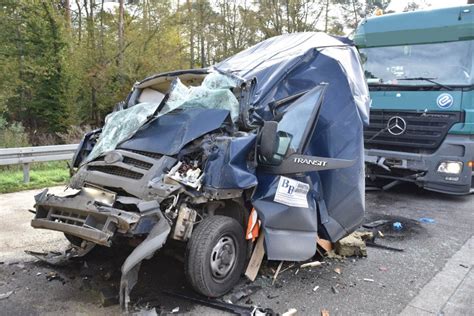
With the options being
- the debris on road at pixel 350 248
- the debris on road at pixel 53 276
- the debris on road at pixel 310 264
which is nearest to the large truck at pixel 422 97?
the debris on road at pixel 350 248

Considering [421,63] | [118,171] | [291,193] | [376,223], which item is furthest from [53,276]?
[421,63]

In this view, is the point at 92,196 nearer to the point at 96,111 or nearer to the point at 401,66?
the point at 401,66

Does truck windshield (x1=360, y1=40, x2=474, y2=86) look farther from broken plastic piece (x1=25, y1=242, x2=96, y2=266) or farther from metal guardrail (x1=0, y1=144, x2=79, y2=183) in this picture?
metal guardrail (x1=0, y1=144, x2=79, y2=183)

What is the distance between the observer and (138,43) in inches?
776

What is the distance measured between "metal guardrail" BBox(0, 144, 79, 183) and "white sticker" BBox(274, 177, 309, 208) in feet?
17.2

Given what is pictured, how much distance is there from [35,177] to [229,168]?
5.52m

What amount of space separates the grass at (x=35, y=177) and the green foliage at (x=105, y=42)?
6.15 meters

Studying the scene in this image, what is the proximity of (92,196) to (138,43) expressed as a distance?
1794cm

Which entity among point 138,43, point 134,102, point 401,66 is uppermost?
point 138,43

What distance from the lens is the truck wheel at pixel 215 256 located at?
3.14 metres

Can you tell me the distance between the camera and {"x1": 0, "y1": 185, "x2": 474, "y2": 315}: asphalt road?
320cm

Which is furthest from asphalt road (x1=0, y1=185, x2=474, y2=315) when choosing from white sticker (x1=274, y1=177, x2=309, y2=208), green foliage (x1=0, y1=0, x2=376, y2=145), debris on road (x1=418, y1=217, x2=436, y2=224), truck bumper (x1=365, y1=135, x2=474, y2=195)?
green foliage (x1=0, y1=0, x2=376, y2=145)

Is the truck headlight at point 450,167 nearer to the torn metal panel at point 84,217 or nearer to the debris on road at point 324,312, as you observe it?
the debris on road at point 324,312

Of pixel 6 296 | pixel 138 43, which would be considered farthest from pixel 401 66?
pixel 138 43
